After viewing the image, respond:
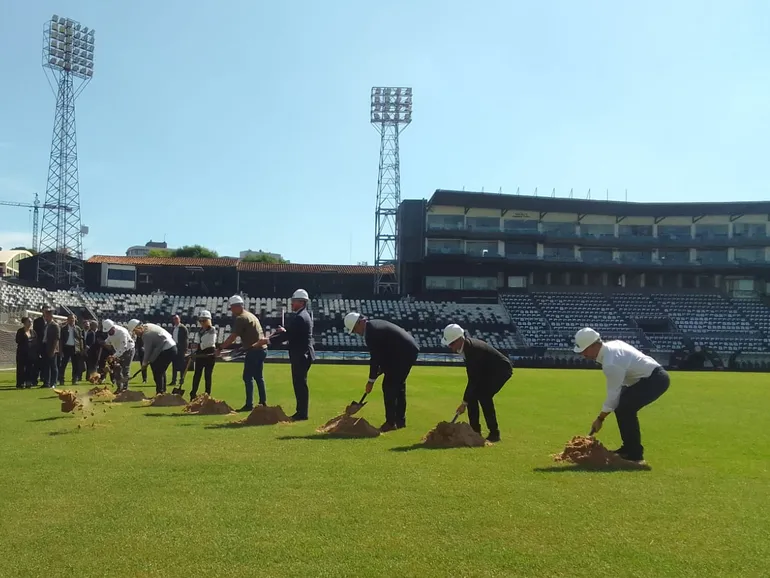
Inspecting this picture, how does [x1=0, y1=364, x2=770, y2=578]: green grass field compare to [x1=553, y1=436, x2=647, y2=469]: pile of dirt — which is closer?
[x1=0, y1=364, x2=770, y2=578]: green grass field

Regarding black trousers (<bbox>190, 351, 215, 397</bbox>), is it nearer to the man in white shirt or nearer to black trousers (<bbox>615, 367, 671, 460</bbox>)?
the man in white shirt

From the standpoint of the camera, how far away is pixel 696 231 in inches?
2606

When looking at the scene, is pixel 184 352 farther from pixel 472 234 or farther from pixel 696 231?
pixel 696 231

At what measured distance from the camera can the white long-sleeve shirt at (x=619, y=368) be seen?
819 cm

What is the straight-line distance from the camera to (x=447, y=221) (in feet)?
210

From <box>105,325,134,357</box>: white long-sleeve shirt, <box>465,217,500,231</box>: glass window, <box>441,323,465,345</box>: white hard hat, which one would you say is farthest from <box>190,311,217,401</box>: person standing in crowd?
<box>465,217,500,231</box>: glass window

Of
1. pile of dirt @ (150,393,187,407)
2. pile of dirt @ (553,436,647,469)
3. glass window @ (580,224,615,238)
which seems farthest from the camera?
glass window @ (580,224,615,238)

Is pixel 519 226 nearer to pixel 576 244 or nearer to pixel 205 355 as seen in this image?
pixel 576 244

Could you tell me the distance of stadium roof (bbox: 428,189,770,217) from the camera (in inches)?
2502

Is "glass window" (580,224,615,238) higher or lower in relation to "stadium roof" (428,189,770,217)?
lower

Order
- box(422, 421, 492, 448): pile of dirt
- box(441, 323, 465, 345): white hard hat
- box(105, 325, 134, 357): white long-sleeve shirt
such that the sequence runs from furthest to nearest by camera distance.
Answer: box(105, 325, 134, 357): white long-sleeve shirt, box(441, 323, 465, 345): white hard hat, box(422, 421, 492, 448): pile of dirt

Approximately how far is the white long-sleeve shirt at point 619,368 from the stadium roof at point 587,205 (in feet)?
181

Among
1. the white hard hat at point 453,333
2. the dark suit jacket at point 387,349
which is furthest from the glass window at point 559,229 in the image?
the white hard hat at point 453,333

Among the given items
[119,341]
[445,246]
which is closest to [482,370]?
[119,341]
